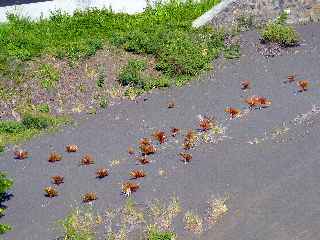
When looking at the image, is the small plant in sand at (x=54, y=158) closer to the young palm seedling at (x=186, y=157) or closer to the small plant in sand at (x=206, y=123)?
the young palm seedling at (x=186, y=157)

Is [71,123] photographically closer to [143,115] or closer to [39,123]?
[39,123]

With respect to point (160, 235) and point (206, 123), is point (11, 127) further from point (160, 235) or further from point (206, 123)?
point (160, 235)

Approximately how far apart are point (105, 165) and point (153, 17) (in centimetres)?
1002

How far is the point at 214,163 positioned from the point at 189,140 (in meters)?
1.22

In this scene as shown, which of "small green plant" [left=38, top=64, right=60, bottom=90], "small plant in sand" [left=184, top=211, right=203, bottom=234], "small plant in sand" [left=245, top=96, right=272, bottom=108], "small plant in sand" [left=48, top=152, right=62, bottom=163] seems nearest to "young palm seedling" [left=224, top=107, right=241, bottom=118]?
"small plant in sand" [left=245, top=96, right=272, bottom=108]

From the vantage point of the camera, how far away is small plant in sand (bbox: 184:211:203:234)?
10648 millimetres

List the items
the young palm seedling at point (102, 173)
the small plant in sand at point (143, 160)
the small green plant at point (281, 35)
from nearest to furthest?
the young palm seedling at point (102, 173) < the small plant in sand at point (143, 160) < the small green plant at point (281, 35)

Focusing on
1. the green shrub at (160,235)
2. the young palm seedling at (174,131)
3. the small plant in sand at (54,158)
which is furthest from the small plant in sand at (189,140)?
the green shrub at (160,235)

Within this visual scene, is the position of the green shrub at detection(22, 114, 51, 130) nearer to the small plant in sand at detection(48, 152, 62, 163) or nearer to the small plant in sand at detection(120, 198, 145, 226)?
the small plant in sand at detection(48, 152, 62, 163)

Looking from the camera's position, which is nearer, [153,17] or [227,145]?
[227,145]

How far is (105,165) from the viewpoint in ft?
43.9

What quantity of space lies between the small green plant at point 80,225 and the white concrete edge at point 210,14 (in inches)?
428

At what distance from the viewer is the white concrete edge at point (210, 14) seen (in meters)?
20.9

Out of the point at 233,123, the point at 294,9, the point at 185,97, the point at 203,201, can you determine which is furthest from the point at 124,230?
the point at 294,9
